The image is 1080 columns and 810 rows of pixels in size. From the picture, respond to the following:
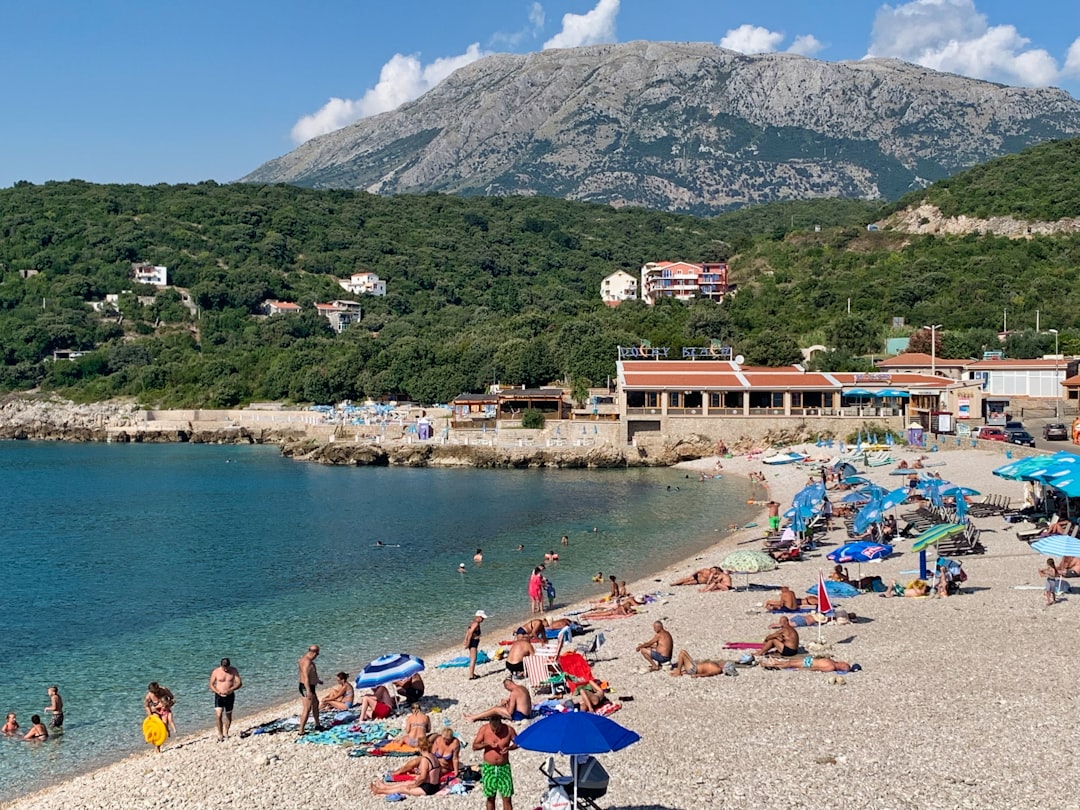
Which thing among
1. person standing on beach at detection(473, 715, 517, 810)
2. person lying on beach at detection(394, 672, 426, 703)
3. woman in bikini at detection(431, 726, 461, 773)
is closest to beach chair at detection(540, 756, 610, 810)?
person standing on beach at detection(473, 715, 517, 810)

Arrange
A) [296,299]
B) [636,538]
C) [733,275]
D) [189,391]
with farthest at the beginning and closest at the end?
[296,299]
[733,275]
[189,391]
[636,538]

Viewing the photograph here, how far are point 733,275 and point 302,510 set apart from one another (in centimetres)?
7807

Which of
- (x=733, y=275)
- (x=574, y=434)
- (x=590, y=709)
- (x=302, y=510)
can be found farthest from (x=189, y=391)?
(x=590, y=709)

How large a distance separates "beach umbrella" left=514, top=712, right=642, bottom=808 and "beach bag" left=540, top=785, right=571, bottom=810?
0.25ft

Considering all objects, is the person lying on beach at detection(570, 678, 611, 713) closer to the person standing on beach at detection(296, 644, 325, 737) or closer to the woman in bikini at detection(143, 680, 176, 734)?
the person standing on beach at detection(296, 644, 325, 737)

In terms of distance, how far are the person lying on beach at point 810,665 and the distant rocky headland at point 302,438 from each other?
36985mm

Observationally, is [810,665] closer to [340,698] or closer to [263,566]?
[340,698]

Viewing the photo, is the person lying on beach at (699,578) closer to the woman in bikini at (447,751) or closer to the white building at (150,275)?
the woman in bikini at (447,751)

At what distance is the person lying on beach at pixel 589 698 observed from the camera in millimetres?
11961

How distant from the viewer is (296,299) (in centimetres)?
11769

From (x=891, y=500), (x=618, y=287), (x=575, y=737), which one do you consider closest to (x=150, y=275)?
(x=618, y=287)

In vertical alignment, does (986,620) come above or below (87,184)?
below

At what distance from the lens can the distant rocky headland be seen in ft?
169

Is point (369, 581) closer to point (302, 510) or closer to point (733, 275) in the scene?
point (302, 510)
